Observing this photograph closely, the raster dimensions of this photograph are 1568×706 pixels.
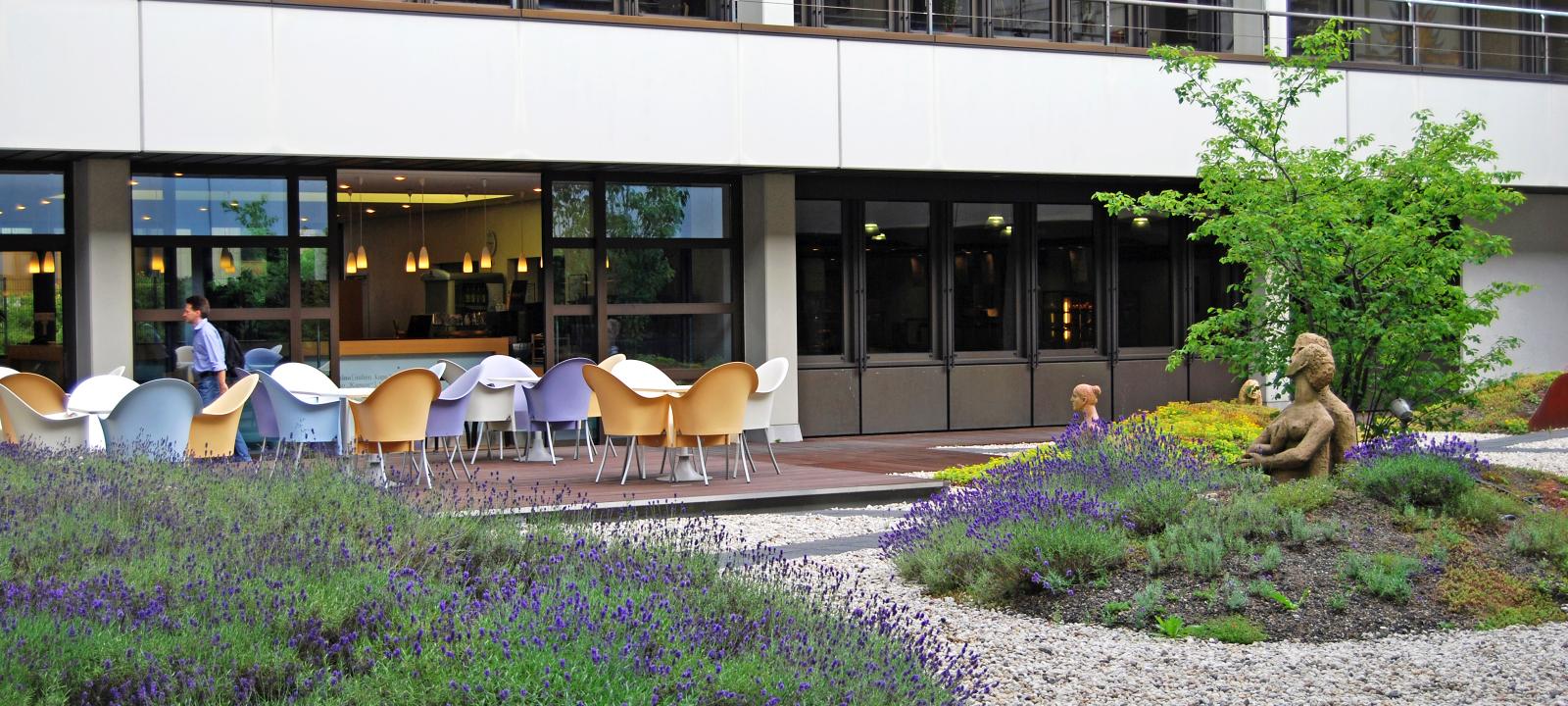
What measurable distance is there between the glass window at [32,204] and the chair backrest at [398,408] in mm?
5190

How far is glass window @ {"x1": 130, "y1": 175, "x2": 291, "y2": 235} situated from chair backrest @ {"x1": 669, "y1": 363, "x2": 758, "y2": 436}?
559 centimetres

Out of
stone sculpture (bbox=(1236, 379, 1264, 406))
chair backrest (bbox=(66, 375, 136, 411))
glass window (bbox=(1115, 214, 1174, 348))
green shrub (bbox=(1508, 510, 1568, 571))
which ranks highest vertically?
glass window (bbox=(1115, 214, 1174, 348))

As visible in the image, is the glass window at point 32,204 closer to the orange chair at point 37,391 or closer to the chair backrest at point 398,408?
the orange chair at point 37,391

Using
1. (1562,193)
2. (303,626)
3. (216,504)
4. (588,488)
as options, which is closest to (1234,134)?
(588,488)

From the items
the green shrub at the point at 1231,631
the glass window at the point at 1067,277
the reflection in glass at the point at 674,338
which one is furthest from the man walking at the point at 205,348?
the glass window at the point at 1067,277

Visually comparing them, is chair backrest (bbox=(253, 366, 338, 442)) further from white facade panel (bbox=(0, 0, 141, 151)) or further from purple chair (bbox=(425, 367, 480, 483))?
white facade panel (bbox=(0, 0, 141, 151))

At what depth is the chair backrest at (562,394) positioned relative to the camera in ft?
45.6

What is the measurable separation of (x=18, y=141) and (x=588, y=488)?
20.1 ft

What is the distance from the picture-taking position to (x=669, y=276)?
55.4ft

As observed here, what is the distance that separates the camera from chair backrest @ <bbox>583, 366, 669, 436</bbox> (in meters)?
12.1

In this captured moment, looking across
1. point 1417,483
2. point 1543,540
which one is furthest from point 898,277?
point 1543,540

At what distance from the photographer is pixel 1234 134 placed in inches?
489

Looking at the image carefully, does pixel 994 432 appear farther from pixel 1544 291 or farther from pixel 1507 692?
pixel 1507 692

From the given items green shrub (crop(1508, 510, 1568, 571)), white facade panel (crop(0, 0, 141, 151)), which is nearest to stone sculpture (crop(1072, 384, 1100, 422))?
green shrub (crop(1508, 510, 1568, 571))
